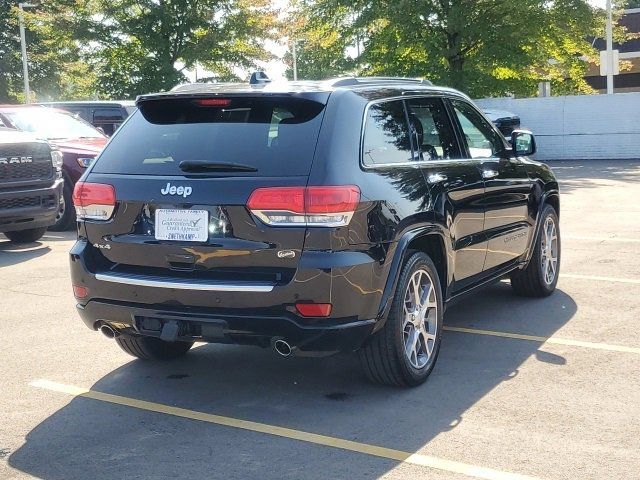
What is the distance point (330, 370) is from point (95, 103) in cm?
1341

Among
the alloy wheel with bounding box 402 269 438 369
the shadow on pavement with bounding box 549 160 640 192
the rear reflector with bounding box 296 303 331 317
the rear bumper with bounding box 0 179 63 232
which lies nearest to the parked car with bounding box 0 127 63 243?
the rear bumper with bounding box 0 179 63 232

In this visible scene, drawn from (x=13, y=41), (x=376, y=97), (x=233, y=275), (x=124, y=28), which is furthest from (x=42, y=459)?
(x=13, y=41)

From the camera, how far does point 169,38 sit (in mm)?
34406

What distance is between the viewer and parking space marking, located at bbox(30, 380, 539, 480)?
4082 mm

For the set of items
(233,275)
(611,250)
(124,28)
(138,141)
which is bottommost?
(611,250)

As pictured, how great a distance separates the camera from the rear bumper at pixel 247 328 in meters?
4.70

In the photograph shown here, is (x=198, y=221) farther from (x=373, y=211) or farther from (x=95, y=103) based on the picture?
(x=95, y=103)

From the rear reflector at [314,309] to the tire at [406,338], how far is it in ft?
1.62

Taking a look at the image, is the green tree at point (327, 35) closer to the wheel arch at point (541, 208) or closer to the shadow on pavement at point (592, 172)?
the shadow on pavement at point (592, 172)

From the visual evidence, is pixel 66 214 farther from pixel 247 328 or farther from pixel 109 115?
pixel 247 328

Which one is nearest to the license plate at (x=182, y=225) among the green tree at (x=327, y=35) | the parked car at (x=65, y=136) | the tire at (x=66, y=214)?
the parked car at (x=65, y=136)

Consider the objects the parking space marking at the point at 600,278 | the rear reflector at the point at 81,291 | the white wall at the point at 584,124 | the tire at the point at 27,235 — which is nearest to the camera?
the rear reflector at the point at 81,291

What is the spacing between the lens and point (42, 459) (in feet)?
14.3

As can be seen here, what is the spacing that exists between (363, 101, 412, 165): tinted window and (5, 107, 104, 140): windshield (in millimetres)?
9369
